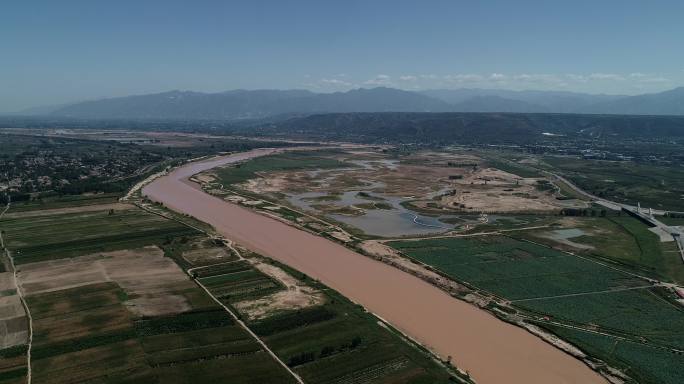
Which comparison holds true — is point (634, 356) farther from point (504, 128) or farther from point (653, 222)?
point (504, 128)

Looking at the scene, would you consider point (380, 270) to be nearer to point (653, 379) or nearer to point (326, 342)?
point (326, 342)

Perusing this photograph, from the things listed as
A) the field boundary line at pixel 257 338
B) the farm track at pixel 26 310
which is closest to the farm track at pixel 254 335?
the field boundary line at pixel 257 338

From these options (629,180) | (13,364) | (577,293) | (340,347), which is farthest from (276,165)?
(13,364)

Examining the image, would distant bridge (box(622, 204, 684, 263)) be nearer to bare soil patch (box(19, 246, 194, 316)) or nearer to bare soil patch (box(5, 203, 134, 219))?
bare soil patch (box(19, 246, 194, 316))

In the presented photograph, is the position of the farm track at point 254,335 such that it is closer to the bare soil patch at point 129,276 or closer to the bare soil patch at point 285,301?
the bare soil patch at point 285,301

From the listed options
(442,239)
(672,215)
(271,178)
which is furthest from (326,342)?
(271,178)

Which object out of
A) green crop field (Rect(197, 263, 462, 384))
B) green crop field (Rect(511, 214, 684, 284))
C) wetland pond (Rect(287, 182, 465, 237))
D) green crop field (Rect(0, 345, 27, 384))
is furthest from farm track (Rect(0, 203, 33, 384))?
green crop field (Rect(511, 214, 684, 284))
